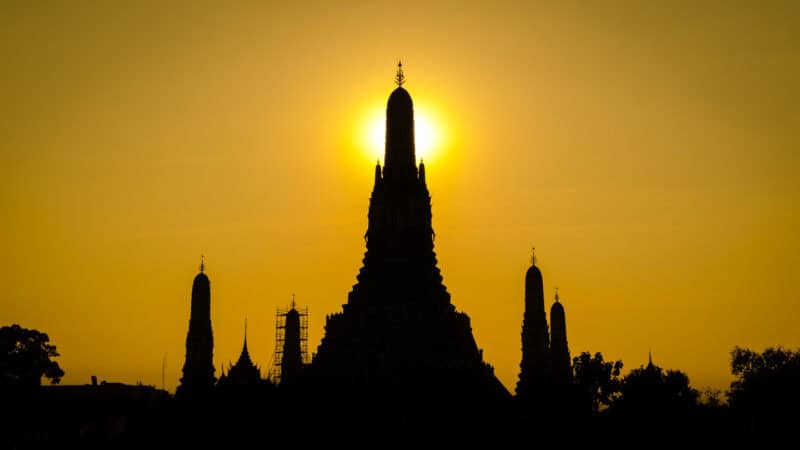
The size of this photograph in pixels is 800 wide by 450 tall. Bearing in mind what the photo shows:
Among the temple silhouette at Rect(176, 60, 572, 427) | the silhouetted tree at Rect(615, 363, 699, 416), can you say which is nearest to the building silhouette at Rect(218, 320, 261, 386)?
the temple silhouette at Rect(176, 60, 572, 427)

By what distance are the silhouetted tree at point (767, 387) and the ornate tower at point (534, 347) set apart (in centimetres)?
1143

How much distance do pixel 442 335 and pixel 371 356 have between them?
14.5ft

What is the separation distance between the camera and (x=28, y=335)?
91.2 m

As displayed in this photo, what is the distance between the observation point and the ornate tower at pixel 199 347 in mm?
63125

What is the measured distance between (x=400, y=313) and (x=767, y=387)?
39.2 m

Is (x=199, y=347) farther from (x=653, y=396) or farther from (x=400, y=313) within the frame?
(x=653, y=396)

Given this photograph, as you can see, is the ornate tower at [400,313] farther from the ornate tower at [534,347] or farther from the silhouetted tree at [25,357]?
the silhouetted tree at [25,357]

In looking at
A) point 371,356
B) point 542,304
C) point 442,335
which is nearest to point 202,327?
point 371,356

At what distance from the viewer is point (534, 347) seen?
6512 cm

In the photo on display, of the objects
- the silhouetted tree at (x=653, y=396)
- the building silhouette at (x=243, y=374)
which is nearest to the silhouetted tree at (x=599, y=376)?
the silhouetted tree at (x=653, y=396)

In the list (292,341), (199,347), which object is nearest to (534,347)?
(199,347)

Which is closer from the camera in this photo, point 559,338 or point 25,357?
point 559,338

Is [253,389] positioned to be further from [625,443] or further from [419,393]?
[625,443]

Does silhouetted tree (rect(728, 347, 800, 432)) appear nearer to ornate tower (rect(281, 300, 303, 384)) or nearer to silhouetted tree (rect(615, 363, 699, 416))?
silhouetted tree (rect(615, 363, 699, 416))
